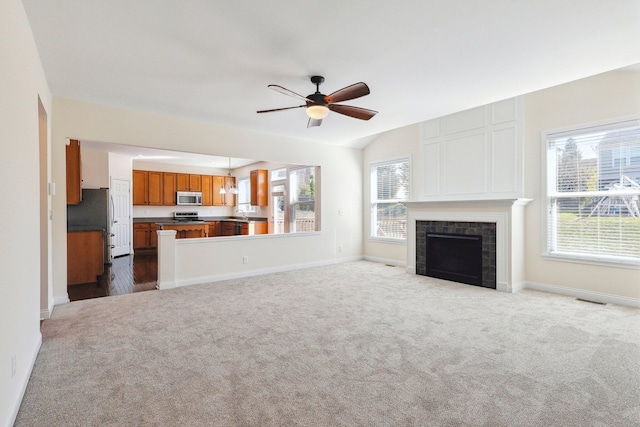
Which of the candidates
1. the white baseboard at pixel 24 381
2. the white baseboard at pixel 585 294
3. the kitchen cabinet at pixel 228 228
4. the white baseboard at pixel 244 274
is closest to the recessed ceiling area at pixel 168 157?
the kitchen cabinet at pixel 228 228

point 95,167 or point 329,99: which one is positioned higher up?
point 329,99

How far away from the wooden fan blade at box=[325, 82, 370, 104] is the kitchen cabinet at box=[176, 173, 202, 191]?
7.01 m

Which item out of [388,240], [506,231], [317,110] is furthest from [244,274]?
[506,231]

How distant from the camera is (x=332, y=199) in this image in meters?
6.69

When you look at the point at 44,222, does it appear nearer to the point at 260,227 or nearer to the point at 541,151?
the point at 260,227

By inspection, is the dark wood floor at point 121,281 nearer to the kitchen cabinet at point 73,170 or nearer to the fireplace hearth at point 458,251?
the kitchen cabinet at point 73,170

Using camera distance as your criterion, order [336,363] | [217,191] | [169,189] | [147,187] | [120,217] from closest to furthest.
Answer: [336,363] < [120,217] < [147,187] < [169,189] < [217,191]

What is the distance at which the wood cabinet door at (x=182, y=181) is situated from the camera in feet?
29.3

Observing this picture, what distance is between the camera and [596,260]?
405 cm

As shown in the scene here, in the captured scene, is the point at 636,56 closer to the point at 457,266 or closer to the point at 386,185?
the point at 457,266

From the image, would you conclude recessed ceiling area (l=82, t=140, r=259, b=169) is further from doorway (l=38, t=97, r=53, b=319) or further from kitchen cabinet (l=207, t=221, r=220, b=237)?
doorway (l=38, t=97, r=53, b=319)

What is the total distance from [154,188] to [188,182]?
0.91m

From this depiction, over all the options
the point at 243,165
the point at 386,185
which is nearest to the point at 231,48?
the point at 386,185

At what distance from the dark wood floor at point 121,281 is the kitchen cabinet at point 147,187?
6.25 feet
